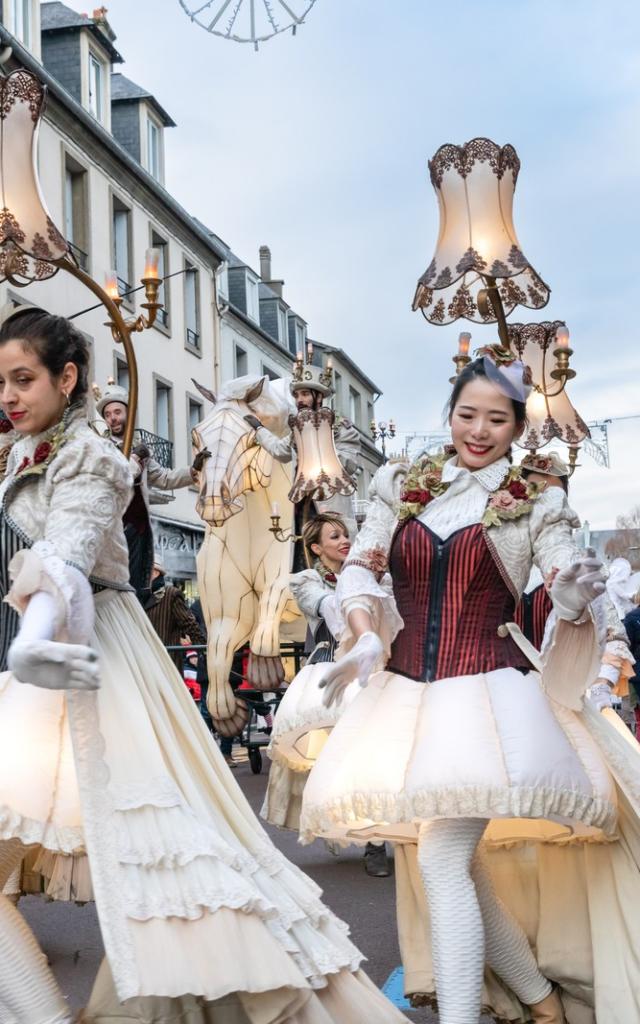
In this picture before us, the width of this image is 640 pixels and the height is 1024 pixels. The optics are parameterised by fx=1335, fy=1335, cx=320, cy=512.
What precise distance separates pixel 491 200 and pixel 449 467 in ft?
6.91

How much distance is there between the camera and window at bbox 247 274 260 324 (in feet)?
105

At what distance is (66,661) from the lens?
2600mm

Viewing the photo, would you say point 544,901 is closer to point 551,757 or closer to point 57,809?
point 551,757

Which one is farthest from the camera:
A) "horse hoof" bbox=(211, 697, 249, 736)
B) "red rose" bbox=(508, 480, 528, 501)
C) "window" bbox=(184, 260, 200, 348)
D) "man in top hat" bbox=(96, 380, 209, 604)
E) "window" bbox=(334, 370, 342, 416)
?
"window" bbox=(334, 370, 342, 416)

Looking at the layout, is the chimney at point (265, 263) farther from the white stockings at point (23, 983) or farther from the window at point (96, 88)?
the white stockings at point (23, 983)

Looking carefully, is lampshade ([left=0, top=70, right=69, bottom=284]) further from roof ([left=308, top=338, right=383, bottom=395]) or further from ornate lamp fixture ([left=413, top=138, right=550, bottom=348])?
roof ([left=308, top=338, right=383, bottom=395])

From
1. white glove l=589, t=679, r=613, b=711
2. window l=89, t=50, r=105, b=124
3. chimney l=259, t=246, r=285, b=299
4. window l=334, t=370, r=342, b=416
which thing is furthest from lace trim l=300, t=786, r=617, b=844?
window l=334, t=370, r=342, b=416

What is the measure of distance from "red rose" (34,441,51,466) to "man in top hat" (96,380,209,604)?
9.20 feet

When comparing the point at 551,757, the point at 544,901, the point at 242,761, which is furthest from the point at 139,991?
the point at 242,761

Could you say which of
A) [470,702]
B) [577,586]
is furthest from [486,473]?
[470,702]

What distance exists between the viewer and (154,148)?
83.8 ft

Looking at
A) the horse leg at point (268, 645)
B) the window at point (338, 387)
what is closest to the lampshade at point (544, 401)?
the horse leg at point (268, 645)

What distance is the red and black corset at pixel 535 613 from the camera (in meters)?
4.89

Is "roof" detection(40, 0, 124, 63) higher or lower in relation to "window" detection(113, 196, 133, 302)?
higher
